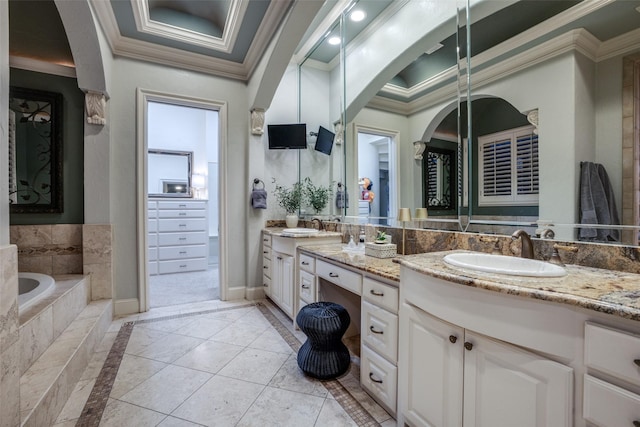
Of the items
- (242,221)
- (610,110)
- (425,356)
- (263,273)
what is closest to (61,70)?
(242,221)

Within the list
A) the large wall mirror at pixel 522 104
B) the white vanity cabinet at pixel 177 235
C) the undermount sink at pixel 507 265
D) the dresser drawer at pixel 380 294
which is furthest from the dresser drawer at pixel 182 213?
the undermount sink at pixel 507 265

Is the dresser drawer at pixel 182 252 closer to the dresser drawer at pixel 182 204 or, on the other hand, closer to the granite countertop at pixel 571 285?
the dresser drawer at pixel 182 204

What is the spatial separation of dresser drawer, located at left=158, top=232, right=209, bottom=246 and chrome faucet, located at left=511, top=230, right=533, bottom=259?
4.82 m

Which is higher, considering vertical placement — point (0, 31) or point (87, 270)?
point (0, 31)

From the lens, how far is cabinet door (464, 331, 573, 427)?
2.85 feet

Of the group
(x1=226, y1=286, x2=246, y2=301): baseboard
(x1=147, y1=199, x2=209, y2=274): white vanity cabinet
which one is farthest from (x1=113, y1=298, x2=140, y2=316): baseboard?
(x1=147, y1=199, x2=209, y2=274): white vanity cabinet

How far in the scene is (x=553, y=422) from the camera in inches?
34.6

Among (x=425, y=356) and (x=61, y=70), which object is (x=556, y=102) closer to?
(x=425, y=356)

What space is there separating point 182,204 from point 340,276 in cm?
394

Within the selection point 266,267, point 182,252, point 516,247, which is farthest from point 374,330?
point 182,252

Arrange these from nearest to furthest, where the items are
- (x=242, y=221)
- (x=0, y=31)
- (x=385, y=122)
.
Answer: (x=0, y=31) < (x=385, y=122) < (x=242, y=221)

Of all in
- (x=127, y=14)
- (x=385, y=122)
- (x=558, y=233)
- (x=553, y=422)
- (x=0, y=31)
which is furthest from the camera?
(x=127, y=14)

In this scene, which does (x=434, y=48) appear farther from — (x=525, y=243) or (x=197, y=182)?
(x=197, y=182)

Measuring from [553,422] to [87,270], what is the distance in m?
3.52
